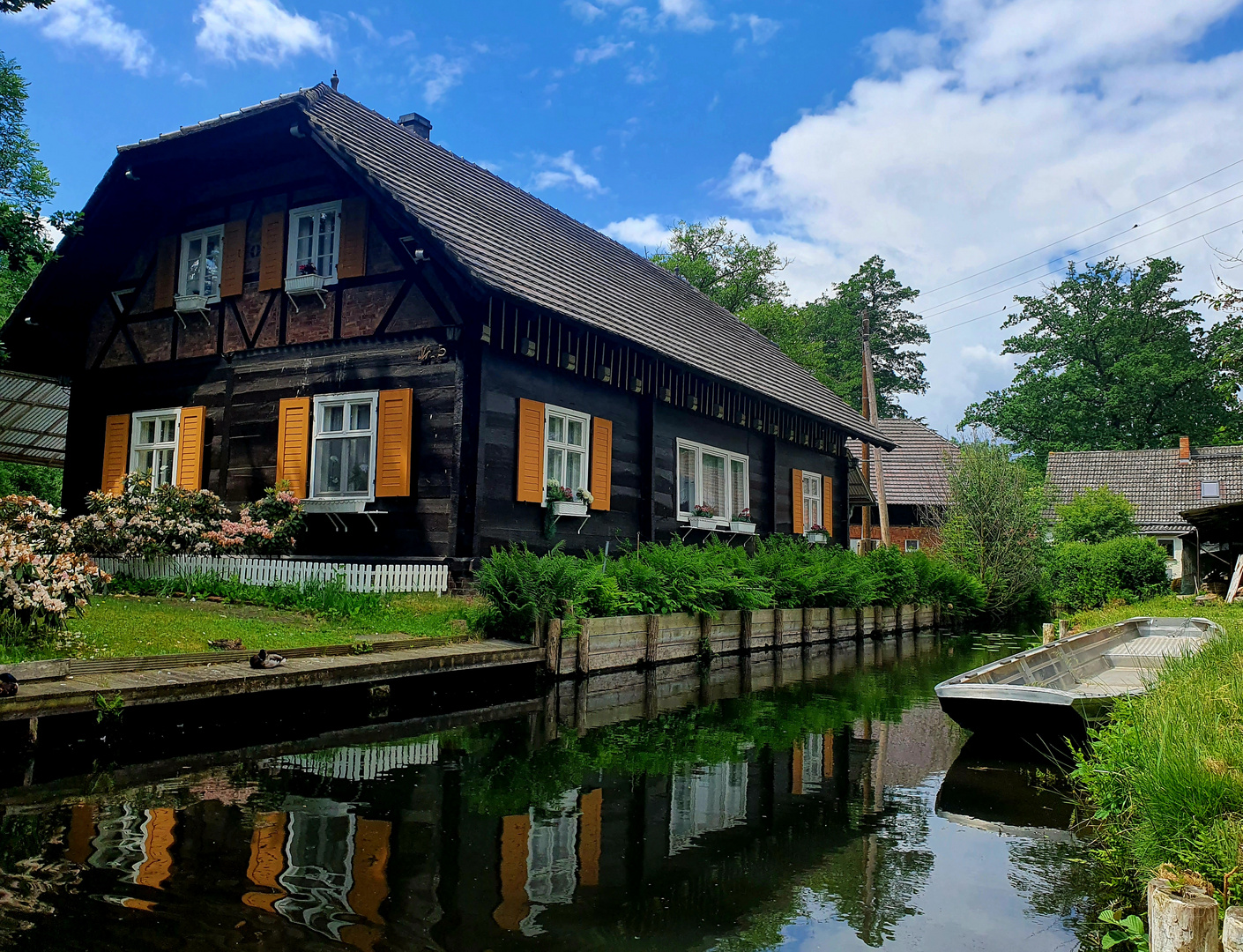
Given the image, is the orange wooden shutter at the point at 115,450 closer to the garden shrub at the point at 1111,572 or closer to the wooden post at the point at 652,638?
the wooden post at the point at 652,638

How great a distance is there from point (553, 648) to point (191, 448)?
25.8 ft

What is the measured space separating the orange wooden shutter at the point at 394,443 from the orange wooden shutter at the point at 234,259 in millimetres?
3810

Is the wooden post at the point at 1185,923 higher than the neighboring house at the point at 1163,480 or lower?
lower

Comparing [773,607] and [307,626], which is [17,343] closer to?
[307,626]

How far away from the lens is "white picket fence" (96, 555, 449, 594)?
1227 centimetres

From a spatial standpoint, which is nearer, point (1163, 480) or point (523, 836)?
point (523, 836)

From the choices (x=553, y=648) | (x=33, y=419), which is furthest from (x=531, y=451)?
(x=33, y=419)

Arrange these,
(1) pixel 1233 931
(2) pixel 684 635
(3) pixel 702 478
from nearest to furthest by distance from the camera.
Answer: (1) pixel 1233 931 < (2) pixel 684 635 < (3) pixel 702 478

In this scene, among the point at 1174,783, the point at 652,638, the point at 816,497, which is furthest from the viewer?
the point at 816,497

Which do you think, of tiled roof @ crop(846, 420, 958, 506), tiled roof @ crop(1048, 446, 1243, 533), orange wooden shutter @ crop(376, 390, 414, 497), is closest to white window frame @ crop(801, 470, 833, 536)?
orange wooden shutter @ crop(376, 390, 414, 497)

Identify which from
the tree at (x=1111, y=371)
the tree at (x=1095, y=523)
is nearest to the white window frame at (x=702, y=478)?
the tree at (x=1095, y=523)

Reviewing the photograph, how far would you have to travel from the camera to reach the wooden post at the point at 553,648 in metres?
11.0

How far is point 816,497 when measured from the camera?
23594 mm

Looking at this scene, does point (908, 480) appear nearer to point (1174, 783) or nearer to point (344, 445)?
point (344, 445)
